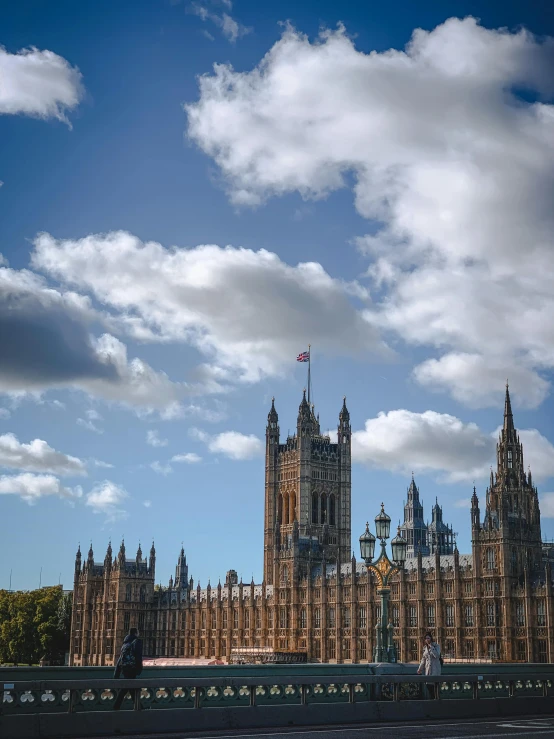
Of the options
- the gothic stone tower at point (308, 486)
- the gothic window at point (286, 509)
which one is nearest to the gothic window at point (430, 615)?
the gothic stone tower at point (308, 486)

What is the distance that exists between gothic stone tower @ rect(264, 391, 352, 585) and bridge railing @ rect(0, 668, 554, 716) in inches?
4674

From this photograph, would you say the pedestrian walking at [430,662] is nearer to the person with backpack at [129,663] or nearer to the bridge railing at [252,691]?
the bridge railing at [252,691]

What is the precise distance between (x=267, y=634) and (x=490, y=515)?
46.0 metres

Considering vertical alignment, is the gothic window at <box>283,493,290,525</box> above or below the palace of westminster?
above

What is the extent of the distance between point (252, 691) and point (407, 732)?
521cm

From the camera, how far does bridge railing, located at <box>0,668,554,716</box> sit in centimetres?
2628

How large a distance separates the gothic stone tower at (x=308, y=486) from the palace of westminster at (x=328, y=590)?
0.21 m

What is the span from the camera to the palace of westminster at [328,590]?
100562 millimetres

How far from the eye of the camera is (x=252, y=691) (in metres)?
29.6

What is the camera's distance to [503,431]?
119625mm

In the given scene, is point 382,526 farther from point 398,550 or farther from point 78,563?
point 78,563

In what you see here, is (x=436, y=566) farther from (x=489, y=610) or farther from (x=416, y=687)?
(x=416, y=687)

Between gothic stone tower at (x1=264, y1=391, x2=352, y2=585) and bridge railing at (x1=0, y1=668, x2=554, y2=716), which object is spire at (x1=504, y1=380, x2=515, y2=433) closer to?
gothic stone tower at (x1=264, y1=391, x2=352, y2=585)

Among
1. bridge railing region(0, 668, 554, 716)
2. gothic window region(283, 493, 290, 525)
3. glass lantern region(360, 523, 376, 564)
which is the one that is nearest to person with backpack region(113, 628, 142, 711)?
bridge railing region(0, 668, 554, 716)
